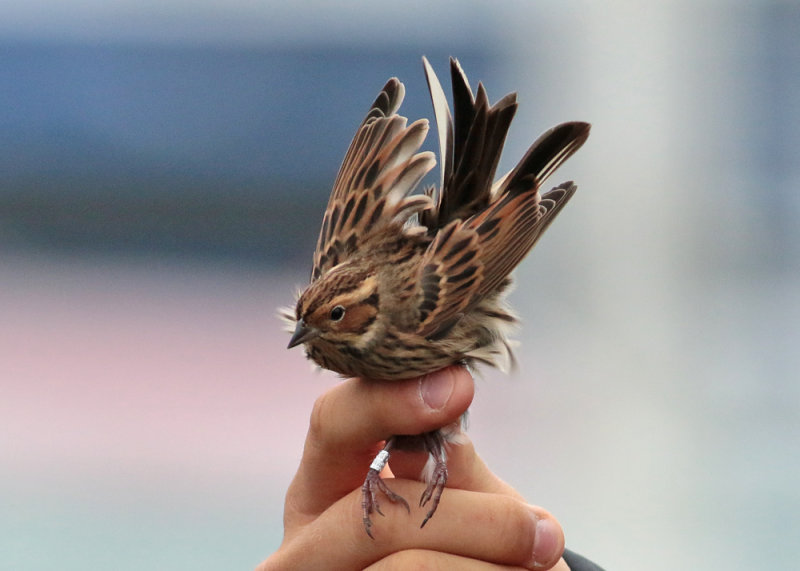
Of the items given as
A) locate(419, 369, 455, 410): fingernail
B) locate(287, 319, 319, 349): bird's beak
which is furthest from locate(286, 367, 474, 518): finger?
locate(287, 319, 319, 349): bird's beak

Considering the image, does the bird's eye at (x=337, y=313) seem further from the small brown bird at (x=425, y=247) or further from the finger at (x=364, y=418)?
the finger at (x=364, y=418)

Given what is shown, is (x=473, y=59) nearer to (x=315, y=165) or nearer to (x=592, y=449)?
(x=315, y=165)

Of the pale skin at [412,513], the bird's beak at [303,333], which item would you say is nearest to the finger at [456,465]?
the pale skin at [412,513]

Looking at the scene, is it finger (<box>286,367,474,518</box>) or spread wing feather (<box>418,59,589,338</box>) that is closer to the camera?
finger (<box>286,367,474,518</box>)

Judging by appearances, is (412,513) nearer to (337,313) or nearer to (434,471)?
(434,471)

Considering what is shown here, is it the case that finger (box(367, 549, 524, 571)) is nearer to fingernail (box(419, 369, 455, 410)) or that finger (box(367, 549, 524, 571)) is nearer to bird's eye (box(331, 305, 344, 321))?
fingernail (box(419, 369, 455, 410))

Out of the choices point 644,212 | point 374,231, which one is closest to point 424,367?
point 374,231

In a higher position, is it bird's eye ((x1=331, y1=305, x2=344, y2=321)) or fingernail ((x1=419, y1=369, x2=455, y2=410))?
bird's eye ((x1=331, y1=305, x2=344, y2=321))
